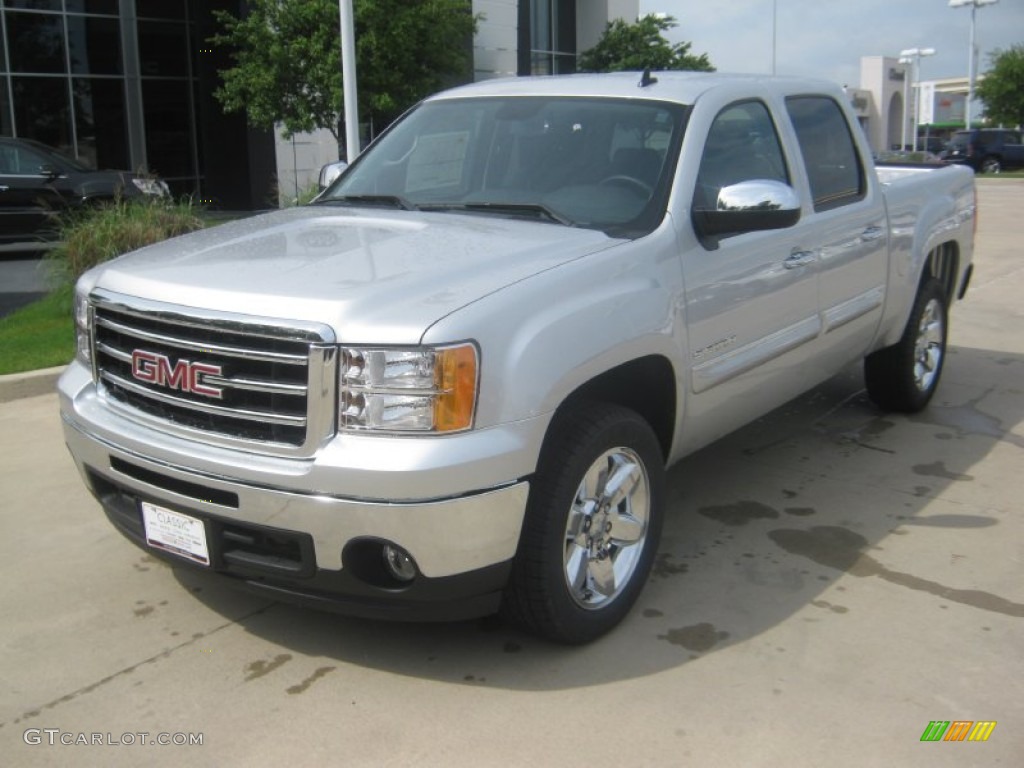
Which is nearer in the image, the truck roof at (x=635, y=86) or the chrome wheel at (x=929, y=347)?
the truck roof at (x=635, y=86)

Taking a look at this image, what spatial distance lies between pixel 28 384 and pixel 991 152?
4006cm

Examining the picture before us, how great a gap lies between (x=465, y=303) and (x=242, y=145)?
21119 mm

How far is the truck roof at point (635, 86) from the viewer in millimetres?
4477

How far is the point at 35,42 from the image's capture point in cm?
2172

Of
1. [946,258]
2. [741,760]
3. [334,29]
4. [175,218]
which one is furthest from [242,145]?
[741,760]

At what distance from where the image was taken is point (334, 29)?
57.0ft

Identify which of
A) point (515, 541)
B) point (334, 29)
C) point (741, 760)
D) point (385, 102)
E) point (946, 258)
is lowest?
point (741, 760)

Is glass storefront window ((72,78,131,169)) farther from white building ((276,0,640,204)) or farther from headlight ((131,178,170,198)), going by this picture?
headlight ((131,178,170,198))

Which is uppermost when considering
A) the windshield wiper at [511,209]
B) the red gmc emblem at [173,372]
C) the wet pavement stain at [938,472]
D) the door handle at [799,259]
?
the windshield wiper at [511,209]

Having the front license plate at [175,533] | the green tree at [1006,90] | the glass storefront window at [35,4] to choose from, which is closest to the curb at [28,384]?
the front license plate at [175,533]

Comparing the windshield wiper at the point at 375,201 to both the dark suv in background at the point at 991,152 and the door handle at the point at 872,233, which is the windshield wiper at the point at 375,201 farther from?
the dark suv in background at the point at 991,152

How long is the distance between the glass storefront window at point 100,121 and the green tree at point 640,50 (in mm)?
11058

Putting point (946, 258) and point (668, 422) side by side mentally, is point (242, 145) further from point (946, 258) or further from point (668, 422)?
point (668, 422)

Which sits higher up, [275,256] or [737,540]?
[275,256]
